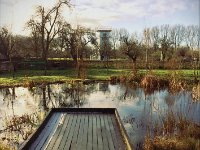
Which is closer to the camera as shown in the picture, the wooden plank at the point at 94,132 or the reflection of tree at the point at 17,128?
the wooden plank at the point at 94,132

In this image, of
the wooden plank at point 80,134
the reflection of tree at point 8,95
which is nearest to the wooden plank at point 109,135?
the wooden plank at point 80,134

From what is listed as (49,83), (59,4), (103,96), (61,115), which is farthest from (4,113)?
(59,4)

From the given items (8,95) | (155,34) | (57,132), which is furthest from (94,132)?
(155,34)

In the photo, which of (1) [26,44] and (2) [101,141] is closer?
(2) [101,141]

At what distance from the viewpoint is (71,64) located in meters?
33.8

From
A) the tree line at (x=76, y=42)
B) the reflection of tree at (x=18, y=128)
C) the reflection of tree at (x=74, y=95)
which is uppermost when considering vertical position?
the tree line at (x=76, y=42)

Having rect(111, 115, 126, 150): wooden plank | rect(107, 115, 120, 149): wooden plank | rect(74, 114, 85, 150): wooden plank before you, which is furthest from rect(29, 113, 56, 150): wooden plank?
rect(111, 115, 126, 150): wooden plank

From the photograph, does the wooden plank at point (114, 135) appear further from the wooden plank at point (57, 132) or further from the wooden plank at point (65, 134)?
the wooden plank at point (57, 132)

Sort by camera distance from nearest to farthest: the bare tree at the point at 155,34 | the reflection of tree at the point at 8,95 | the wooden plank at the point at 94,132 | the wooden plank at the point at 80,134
Answer: the wooden plank at the point at 80,134 < the wooden plank at the point at 94,132 < the reflection of tree at the point at 8,95 < the bare tree at the point at 155,34

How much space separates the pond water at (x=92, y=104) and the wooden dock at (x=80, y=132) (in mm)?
838

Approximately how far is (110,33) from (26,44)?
2253 centimetres

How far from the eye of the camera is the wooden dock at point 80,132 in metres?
6.74

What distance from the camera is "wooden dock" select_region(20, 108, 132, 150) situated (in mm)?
6738

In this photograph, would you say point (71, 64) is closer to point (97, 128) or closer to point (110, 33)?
point (97, 128)
